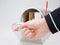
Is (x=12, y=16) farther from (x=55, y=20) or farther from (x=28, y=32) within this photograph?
(x=55, y=20)

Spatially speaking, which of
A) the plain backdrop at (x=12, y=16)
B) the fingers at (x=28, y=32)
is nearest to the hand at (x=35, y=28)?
the fingers at (x=28, y=32)

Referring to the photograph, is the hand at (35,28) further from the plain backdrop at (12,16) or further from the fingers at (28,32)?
the plain backdrop at (12,16)

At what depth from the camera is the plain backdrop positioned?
0.93 metres

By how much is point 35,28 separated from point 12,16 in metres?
0.30

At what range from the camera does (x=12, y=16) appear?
1010 millimetres

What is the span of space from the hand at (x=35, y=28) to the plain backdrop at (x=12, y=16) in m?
0.18

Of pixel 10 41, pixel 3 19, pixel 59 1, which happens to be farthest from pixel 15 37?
pixel 59 1

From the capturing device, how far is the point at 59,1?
0.89 metres

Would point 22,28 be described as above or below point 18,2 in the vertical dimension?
below


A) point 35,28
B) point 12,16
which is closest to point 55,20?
point 35,28

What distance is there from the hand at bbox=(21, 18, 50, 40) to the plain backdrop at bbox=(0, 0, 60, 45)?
183 millimetres

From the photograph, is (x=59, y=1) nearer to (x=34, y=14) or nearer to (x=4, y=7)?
(x=34, y=14)

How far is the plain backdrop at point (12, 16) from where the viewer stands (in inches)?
36.7

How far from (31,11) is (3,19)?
0.24 meters
